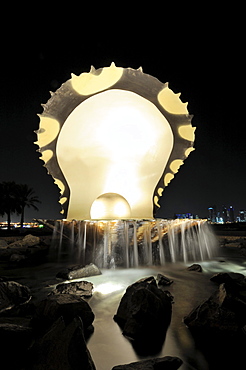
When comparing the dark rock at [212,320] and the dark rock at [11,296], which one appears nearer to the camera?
the dark rock at [212,320]

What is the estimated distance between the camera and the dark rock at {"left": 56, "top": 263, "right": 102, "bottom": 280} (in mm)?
3754

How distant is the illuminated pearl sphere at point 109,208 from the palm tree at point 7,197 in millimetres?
24291

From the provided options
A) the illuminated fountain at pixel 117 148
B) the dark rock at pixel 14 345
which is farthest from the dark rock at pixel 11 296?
the illuminated fountain at pixel 117 148

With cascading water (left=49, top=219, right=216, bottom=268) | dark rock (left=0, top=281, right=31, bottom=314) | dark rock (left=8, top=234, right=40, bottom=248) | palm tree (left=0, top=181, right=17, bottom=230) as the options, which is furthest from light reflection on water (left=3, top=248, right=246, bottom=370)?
palm tree (left=0, top=181, right=17, bottom=230)

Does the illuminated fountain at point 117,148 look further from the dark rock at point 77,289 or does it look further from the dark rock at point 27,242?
the dark rock at point 27,242

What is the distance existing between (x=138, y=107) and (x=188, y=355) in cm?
654

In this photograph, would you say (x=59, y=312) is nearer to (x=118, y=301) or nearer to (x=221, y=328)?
(x=118, y=301)

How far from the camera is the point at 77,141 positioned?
6961 mm

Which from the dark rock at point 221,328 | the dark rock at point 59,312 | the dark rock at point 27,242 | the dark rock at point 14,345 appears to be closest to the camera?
the dark rock at point 14,345

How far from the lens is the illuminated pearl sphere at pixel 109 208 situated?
21.0ft

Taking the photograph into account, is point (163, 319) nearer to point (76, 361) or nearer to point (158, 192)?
point (76, 361)

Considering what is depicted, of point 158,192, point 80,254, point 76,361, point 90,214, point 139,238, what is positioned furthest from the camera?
point 158,192

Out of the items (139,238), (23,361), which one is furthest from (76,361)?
(139,238)

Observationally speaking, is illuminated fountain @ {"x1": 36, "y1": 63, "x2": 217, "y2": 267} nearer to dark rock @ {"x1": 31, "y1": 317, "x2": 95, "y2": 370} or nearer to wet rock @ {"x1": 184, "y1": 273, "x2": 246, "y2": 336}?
wet rock @ {"x1": 184, "y1": 273, "x2": 246, "y2": 336}
